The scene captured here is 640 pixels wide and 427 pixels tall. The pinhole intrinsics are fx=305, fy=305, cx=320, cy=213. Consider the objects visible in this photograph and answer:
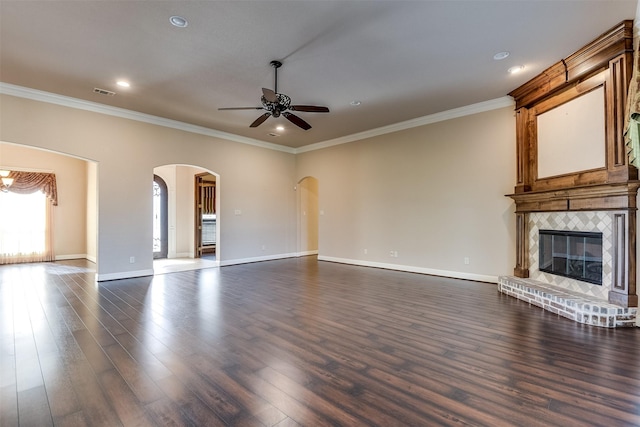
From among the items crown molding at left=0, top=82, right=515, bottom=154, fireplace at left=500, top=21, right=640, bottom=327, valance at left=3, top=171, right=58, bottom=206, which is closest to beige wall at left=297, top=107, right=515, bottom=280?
crown molding at left=0, top=82, right=515, bottom=154

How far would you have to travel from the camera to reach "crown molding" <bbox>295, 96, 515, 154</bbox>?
207 inches

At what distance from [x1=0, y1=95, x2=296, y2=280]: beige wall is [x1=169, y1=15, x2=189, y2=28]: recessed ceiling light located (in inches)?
136

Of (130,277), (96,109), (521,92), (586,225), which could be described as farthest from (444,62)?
(130,277)

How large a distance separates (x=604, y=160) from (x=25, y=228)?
11790mm

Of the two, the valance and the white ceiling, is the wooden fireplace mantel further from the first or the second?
the valance

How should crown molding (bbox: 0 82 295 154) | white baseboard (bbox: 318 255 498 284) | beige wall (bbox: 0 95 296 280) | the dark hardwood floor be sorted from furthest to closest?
1. white baseboard (bbox: 318 255 498 284)
2. beige wall (bbox: 0 95 296 280)
3. crown molding (bbox: 0 82 295 154)
4. the dark hardwood floor

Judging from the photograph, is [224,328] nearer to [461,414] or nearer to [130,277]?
[461,414]

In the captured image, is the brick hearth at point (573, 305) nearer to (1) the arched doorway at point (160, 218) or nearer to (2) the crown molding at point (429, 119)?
(2) the crown molding at point (429, 119)

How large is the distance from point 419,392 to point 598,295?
311 centimetres

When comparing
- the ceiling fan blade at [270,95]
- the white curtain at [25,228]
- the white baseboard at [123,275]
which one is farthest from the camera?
the white curtain at [25,228]

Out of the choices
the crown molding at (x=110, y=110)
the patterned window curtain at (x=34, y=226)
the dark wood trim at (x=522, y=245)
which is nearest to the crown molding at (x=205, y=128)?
the crown molding at (x=110, y=110)

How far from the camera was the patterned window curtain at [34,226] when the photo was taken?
760cm

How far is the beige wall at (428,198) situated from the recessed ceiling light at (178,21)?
4.67 metres

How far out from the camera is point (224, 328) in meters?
3.22
